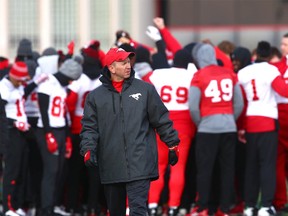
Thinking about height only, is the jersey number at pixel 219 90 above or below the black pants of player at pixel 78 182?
above

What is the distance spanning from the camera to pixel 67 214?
14438mm

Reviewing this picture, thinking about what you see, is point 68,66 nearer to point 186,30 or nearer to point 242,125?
point 242,125

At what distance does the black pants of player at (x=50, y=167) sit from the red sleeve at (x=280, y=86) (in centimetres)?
261

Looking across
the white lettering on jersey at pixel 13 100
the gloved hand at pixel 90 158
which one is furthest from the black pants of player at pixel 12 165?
the gloved hand at pixel 90 158

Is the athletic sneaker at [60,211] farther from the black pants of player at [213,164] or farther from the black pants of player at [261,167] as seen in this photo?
the black pants of player at [261,167]

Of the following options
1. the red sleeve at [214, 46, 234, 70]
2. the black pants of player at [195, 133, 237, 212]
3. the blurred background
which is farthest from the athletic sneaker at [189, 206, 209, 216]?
the blurred background

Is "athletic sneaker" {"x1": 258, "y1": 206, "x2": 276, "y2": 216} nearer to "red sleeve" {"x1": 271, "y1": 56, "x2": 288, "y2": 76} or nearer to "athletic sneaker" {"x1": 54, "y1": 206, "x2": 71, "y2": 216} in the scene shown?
"red sleeve" {"x1": 271, "y1": 56, "x2": 288, "y2": 76}

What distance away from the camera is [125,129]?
1092cm

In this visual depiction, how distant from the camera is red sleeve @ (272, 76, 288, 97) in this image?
13.3 meters

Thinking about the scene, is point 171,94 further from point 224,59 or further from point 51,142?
point 51,142

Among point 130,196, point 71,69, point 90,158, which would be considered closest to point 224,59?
point 71,69

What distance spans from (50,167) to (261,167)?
253 centimetres

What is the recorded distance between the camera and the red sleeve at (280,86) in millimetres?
13312

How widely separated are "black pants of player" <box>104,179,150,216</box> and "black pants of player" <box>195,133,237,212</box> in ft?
8.60
